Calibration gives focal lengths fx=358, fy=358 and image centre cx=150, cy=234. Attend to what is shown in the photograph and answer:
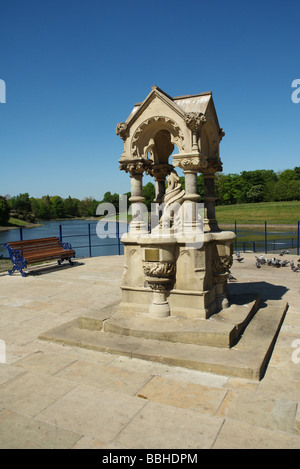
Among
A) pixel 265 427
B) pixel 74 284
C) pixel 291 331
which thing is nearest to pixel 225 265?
pixel 291 331

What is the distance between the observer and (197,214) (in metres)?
5.66

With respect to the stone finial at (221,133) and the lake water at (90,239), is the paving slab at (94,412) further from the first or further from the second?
the lake water at (90,239)

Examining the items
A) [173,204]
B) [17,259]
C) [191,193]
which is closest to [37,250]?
[17,259]

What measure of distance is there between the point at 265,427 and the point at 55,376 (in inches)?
94.9

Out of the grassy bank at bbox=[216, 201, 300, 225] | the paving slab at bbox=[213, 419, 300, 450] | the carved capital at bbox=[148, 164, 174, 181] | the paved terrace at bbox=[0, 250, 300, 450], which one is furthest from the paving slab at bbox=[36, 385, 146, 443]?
the grassy bank at bbox=[216, 201, 300, 225]

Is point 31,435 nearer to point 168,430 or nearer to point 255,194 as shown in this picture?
point 168,430

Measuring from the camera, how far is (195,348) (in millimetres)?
4719

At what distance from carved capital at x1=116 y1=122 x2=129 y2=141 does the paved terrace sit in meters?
3.48

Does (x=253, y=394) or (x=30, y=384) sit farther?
(x=30, y=384)

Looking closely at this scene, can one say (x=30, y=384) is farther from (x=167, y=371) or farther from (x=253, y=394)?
(x=253, y=394)

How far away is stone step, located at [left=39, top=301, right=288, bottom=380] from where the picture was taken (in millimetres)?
4214

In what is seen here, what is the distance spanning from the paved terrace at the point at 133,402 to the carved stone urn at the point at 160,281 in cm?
107

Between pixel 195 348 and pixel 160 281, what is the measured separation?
115cm
